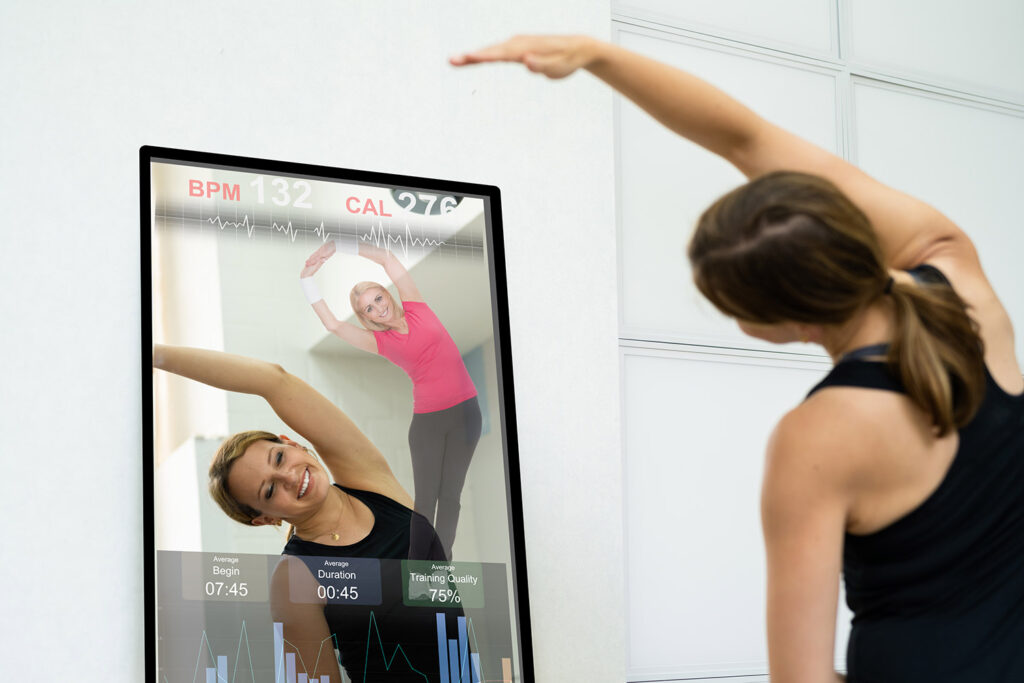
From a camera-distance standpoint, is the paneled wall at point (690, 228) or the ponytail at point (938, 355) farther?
the paneled wall at point (690, 228)

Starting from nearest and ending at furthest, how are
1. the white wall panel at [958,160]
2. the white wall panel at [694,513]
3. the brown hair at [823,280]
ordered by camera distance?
the brown hair at [823,280] < the white wall panel at [694,513] < the white wall panel at [958,160]

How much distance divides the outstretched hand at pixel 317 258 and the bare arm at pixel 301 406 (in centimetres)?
23

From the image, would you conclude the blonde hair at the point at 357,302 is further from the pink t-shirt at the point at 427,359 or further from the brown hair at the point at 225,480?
the brown hair at the point at 225,480

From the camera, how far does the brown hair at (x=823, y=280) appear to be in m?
1.03

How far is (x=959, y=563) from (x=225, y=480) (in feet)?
4.94

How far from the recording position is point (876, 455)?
3.43 feet

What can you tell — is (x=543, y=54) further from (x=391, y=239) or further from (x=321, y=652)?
(x=321, y=652)

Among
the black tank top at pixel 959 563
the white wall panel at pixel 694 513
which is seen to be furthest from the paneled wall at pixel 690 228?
the black tank top at pixel 959 563

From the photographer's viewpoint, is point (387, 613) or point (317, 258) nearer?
point (387, 613)

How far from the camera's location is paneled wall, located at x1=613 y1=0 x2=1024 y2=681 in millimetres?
2795

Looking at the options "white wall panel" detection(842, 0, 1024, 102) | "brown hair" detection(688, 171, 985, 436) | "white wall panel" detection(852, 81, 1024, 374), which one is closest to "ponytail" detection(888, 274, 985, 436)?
"brown hair" detection(688, 171, 985, 436)

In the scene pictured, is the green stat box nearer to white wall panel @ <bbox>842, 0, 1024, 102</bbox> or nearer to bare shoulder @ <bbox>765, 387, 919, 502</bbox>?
bare shoulder @ <bbox>765, 387, 919, 502</bbox>
